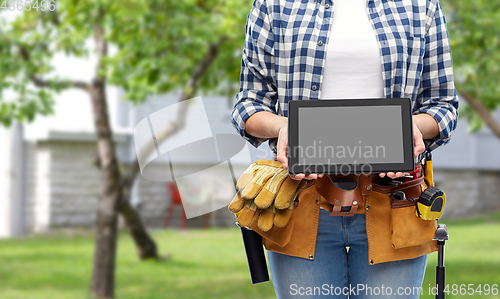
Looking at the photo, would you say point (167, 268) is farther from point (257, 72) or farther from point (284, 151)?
point (284, 151)

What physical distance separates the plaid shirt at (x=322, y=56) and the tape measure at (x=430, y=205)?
0.45ft

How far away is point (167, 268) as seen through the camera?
297 inches

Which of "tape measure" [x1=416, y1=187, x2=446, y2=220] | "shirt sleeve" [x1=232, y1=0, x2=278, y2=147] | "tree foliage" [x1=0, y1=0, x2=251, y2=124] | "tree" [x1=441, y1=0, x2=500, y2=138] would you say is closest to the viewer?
"tape measure" [x1=416, y1=187, x2=446, y2=220]

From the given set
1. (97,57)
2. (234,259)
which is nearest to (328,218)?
(97,57)

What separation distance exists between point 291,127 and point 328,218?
0.29 m

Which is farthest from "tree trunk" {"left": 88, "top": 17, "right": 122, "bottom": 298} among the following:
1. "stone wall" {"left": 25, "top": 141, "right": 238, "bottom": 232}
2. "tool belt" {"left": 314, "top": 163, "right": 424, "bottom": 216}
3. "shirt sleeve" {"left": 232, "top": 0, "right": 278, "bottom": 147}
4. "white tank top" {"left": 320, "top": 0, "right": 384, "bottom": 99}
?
"stone wall" {"left": 25, "top": 141, "right": 238, "bottom": 232}

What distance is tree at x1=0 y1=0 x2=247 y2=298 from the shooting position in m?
4.94

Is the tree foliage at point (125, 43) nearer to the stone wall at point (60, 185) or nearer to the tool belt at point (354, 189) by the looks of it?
the tool belt at point (354, 189)

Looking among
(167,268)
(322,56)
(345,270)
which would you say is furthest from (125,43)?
(345,270)

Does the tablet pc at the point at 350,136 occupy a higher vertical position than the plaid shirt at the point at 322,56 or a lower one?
lower

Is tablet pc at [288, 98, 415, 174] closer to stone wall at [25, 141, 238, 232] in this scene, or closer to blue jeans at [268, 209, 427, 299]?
blue jeans at [268, 209, 427, 299]

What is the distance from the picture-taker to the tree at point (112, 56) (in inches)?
194

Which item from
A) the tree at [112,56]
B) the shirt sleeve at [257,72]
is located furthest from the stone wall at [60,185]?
the shirt sleeve at [257,72]

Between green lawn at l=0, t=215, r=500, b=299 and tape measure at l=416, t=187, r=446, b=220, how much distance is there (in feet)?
17.4
